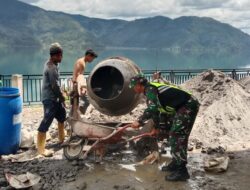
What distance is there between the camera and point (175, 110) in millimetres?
5891

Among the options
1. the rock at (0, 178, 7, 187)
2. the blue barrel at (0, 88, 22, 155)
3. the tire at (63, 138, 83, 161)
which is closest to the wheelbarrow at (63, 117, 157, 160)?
the tire at (63, 138, 83, 161)

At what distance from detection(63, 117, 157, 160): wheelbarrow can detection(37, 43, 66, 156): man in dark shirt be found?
1.16 feet

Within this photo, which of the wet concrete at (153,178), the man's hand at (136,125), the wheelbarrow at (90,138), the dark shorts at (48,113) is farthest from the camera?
the dark shorts at (48,113)

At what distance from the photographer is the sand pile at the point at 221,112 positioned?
8570mm

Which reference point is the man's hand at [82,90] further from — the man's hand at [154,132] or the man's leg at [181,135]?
the man's leg at [181,135]

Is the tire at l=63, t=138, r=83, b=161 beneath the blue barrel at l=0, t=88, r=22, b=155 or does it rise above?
beneath

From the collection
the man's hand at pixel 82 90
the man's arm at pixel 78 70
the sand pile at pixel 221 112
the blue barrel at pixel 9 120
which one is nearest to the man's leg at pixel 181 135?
the sand pile at pixel 221 112

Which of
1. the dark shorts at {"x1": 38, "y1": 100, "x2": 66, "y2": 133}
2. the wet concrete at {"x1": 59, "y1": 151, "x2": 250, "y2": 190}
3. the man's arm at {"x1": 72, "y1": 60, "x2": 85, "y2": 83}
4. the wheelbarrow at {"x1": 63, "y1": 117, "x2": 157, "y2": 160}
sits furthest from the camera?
the man's arm at {"x1": 72, "y1": 60, "x2": 85, "y2": 83}

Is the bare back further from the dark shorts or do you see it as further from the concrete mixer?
the dark shorts

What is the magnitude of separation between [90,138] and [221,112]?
12.1 ft

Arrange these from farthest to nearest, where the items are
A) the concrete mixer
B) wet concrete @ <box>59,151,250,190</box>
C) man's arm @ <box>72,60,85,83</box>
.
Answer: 1. man's arm @ <box>72,60,85,83</box>
2. the concrete mixer
3. wet concrete @ <box>59,151,250,190</box>

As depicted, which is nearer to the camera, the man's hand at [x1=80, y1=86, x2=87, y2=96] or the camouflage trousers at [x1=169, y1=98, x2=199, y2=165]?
the camouflage trousers at [x1=169, y1=98, x2=199, y2=165]

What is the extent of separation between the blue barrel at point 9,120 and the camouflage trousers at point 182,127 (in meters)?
2.73

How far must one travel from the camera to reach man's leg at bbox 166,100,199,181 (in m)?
5.79
